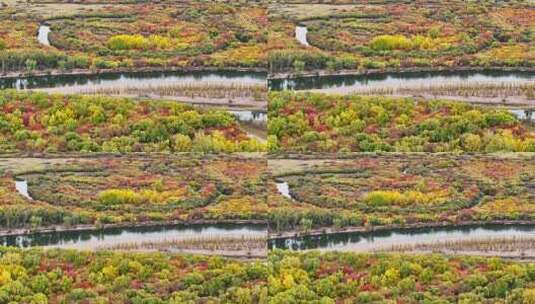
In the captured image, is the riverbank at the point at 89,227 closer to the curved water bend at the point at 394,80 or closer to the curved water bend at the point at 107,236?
the curved water bend at the point at 107,236

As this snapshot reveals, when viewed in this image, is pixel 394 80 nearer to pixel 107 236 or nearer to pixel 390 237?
pixel 390 237

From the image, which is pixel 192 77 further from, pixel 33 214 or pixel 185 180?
pixel 33 214

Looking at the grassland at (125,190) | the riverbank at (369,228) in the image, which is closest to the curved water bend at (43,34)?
the grassland at (125,190)

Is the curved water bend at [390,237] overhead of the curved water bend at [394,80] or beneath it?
beneath

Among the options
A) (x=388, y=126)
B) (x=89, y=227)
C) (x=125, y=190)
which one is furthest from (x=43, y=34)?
(x=388, y=126)

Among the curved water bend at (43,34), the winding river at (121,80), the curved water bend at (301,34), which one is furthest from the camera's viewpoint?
the curved water bend at (43,34)

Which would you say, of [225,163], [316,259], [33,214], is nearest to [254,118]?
[225,163]
